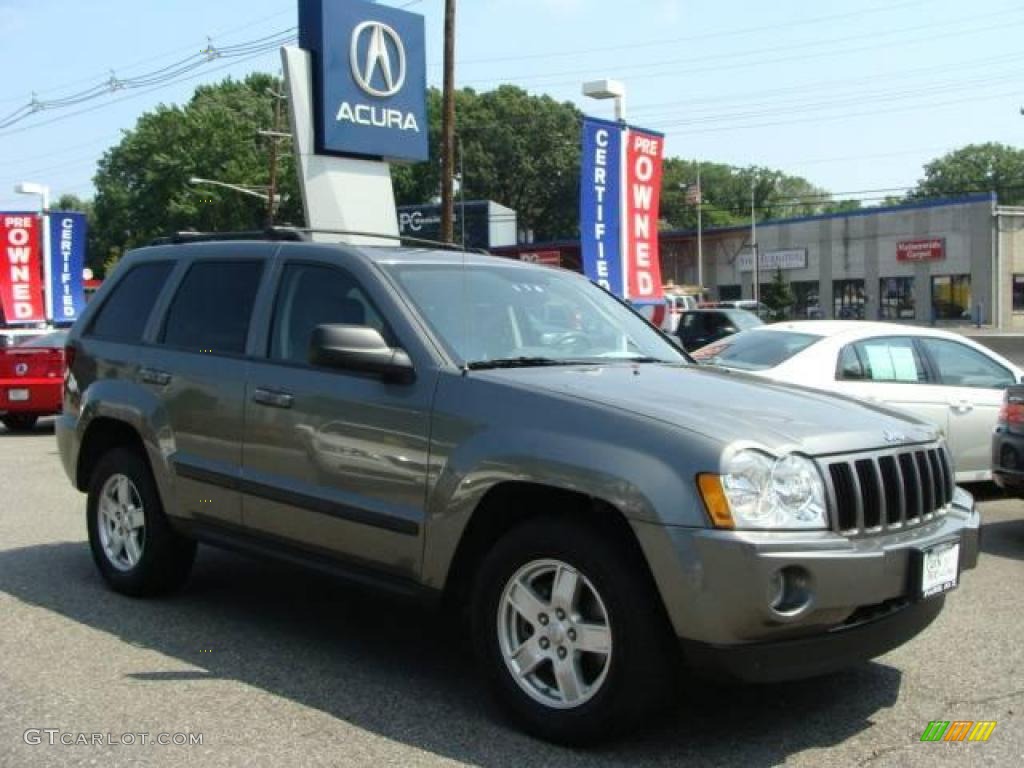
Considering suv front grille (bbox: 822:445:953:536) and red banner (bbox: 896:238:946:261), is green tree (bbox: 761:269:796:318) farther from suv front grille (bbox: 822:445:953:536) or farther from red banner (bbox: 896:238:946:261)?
suv front grille (bbox: 822:445:953:536)

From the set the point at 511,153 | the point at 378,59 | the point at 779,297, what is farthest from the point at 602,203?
the point at 511,153

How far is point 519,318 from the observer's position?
4766 millimetres

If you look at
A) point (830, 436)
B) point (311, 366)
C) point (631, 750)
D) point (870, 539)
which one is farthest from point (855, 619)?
point (311, 366)

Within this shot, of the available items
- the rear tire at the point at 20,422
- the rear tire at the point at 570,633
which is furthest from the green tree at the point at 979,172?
the rear tire at the point at 570,633

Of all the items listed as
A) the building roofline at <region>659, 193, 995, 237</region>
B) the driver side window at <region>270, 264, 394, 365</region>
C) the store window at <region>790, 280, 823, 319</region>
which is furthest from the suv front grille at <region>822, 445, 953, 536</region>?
the store window at <region>790, 280, 823, 319</region>

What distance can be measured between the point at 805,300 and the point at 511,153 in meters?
27.5

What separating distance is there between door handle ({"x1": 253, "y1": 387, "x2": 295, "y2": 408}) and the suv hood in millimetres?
1012

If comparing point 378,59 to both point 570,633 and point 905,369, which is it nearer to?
point 905,369

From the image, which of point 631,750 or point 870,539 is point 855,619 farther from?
point 631,750

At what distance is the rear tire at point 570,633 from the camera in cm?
357

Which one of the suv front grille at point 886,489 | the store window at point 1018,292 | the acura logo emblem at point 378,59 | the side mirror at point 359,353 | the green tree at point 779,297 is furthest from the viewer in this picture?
the green tree at point 779,297

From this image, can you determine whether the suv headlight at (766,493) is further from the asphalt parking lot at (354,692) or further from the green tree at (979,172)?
the green tree at (979,172)

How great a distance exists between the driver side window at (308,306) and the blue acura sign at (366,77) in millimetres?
11867

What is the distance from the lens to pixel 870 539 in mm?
3643
